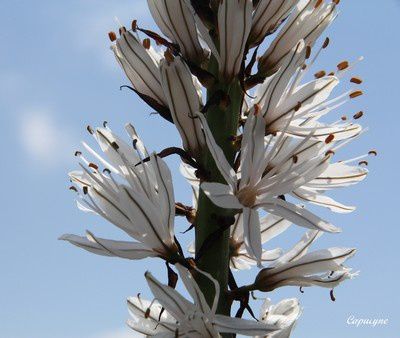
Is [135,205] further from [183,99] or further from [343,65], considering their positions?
[343,65]

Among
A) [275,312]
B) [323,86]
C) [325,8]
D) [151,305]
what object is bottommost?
[275,312]

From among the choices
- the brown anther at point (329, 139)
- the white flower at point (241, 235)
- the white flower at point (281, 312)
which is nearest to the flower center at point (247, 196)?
the white flower at point (241, 235)

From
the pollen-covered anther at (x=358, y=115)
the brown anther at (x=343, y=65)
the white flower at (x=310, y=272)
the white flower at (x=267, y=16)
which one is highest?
the white flower at (x=267, y=16)

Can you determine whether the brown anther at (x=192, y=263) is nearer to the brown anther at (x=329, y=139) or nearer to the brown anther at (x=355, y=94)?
the brown anther at (x=329, y=139)

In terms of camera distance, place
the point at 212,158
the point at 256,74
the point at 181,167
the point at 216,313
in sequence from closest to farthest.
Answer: the point at 216,313
the point at 212,158
the point at 256,74
the point at 181,167

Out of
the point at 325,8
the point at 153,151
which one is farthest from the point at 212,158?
the point at 325,8

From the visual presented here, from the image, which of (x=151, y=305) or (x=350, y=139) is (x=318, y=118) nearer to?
(x=350, y=139)
